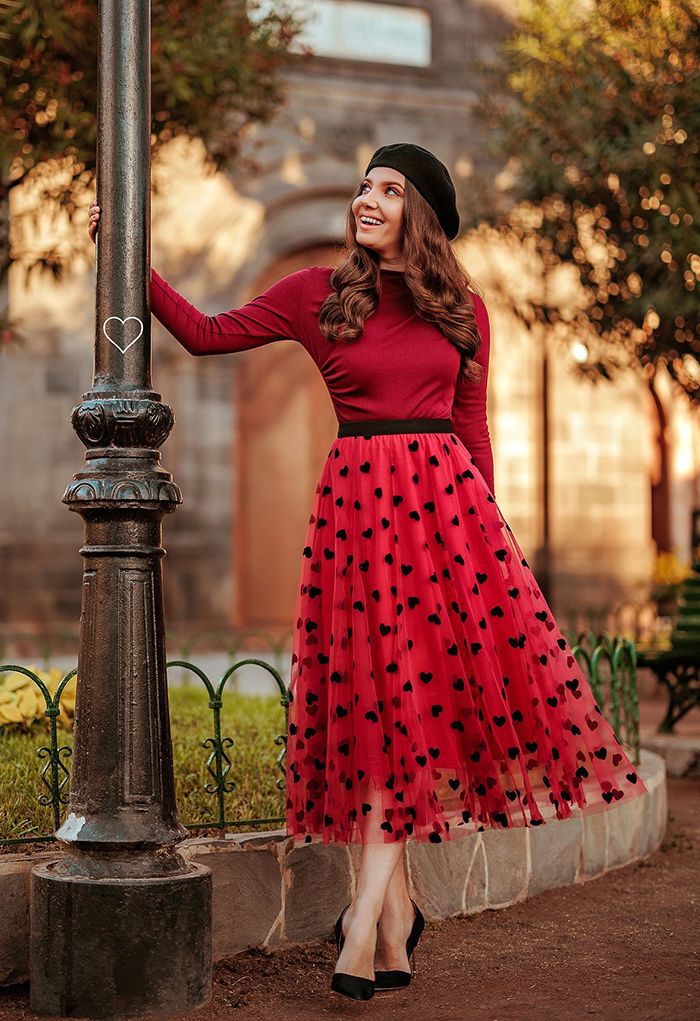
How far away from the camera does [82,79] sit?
27.1ft

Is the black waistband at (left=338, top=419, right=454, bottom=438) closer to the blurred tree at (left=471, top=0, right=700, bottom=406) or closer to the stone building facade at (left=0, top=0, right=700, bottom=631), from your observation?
the blurred tree at (left=471, top=0, right=700, bottom=406)

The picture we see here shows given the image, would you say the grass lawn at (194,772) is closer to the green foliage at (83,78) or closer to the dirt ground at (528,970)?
the dirt ground at (528,970)

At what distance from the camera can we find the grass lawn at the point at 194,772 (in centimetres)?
445

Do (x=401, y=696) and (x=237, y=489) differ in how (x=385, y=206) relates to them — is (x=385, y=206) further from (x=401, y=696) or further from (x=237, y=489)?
(x=237, y=489)

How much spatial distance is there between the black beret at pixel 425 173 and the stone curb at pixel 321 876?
1.87m

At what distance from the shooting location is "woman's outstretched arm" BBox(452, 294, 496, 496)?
4.03 m

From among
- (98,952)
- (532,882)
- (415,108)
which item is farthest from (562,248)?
(98,952)

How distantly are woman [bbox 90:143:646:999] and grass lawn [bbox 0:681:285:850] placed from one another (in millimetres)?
852

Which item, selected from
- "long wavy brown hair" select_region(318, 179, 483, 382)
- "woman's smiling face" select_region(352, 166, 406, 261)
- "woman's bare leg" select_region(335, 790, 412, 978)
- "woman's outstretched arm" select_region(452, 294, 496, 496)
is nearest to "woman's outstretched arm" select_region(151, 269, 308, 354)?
"long wavy brown hair" select_region(318, 179, 483, 382)

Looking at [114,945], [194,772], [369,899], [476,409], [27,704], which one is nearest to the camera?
[114,945]

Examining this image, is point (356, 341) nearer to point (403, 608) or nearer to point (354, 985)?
point (403, 608)

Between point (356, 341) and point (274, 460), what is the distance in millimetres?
11108

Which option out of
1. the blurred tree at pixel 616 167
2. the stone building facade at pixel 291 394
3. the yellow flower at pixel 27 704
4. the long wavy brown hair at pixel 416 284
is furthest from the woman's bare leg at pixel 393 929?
the stone building facade at pixel 291 394

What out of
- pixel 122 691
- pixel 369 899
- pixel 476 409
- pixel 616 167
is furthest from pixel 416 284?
pixel 616 167
